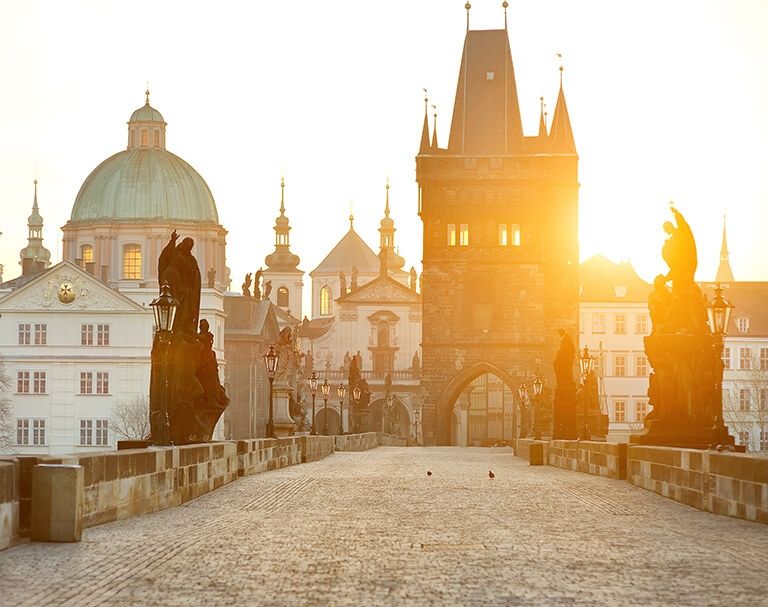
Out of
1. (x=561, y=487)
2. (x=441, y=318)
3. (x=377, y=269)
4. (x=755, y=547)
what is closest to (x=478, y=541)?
(x=755, y=547)

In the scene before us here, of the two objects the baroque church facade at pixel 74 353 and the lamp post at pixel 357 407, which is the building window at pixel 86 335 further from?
the lamp post at pixel 357 407

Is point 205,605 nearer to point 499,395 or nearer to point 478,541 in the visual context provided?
point 478,541

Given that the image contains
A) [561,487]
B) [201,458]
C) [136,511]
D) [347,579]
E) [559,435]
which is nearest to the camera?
[347,579]

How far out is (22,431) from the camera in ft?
319

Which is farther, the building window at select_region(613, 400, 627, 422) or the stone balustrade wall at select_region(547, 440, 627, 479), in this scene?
the building window at select_region(613, 400, 627, 422)

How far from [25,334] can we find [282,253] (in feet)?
277

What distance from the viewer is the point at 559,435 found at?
39.5 m

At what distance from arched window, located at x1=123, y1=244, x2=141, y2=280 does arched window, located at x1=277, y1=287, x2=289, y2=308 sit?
197ft

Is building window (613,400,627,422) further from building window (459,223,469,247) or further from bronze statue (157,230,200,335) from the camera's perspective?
bronze statue (157,230,200,335)

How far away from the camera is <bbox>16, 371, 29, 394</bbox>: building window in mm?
99062

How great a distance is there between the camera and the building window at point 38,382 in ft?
326

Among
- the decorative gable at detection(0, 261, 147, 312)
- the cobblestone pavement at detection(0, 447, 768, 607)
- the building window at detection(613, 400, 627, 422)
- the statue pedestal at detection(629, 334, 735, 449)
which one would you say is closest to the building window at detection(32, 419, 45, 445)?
the decorative gable at detection(0, 261, 147, 312)

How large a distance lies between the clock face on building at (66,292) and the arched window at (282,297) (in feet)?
254

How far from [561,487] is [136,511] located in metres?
8.70
